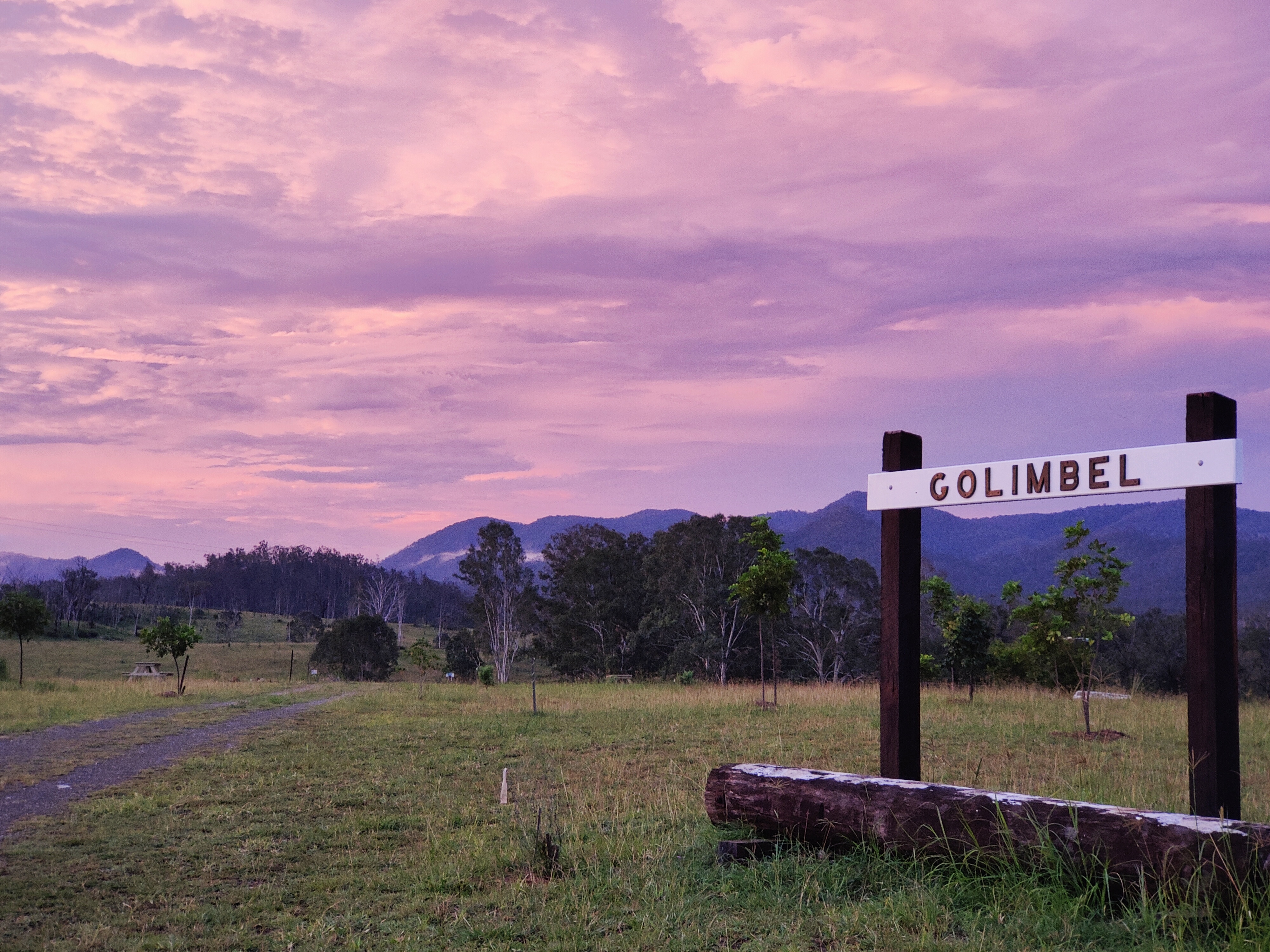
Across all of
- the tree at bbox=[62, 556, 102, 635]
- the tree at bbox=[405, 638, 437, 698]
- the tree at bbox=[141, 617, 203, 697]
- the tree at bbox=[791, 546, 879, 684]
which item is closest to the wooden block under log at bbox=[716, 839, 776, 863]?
the tree at bbox=[141, 617, 203, 697]

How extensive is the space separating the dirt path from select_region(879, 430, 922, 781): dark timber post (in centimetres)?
790

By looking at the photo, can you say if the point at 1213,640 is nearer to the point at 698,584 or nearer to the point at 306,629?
the point at 698,584

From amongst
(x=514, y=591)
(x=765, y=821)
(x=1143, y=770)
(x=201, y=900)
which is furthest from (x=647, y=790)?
(x=514, y=591)

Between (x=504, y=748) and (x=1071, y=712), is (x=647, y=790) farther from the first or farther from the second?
(x=1071, y=712)

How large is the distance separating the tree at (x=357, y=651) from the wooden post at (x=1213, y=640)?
5646 centimetres

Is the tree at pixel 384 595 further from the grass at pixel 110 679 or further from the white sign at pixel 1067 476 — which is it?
the white sign at pixel 1067 476

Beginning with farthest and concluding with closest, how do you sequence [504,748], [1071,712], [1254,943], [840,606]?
[840,606] < [1071,712] < [504,748] < [1254,943]

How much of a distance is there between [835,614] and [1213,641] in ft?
158

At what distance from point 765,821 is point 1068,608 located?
10980 millimetres

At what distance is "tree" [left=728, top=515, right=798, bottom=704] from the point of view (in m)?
22.1

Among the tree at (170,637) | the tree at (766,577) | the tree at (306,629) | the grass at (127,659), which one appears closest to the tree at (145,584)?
the tree at (306,629)

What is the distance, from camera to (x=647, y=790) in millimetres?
9734

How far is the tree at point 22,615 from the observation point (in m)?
35.4

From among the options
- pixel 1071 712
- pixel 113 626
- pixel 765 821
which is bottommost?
pixel 113 626
